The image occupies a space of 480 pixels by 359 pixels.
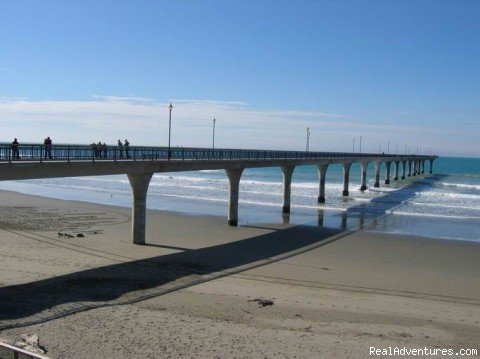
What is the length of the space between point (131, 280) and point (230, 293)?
3.29 meters

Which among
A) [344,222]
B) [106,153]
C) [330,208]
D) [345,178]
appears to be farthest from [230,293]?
[345,178]

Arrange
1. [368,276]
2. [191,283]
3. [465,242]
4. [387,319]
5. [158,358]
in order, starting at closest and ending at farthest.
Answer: [158,358] < [387,319] < [191,283] < [368,276] < [465,242]

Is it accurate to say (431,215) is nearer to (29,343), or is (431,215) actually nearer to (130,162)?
(130,162)

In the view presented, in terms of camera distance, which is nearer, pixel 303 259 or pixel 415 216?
pixel 303 259

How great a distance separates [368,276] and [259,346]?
29.0 feet

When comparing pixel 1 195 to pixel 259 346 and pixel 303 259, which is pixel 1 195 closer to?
pixel 303 259

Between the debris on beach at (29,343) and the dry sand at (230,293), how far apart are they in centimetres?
24

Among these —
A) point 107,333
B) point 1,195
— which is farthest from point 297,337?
point 1,195

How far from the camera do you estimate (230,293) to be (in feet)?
49.5

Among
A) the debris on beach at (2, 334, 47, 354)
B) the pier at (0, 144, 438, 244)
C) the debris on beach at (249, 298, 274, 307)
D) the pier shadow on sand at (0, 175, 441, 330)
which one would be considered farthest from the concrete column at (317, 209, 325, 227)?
the debris on beach at (2, 334, 47, 354)

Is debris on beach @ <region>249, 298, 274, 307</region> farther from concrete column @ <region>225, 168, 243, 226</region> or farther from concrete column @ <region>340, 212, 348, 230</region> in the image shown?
concrete column @ <region>340, 212, 348, 230</region>

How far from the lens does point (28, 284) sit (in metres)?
15.0

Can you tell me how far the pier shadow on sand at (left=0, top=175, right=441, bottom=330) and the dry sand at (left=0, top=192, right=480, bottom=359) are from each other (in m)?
0.05

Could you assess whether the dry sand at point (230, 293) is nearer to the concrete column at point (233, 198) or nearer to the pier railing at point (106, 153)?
the concrete column at point (233, 198)
